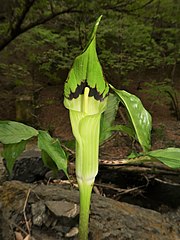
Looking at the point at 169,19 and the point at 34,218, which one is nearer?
the point at 34,218

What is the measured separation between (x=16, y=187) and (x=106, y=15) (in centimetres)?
391

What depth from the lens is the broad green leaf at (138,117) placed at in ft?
2.60

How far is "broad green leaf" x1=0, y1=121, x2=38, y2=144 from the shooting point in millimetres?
701

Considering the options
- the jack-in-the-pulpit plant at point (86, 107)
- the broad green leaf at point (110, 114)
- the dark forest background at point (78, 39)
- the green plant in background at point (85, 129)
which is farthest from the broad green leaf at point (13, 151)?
the dark forest background at point (78, 39)

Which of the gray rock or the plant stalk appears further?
the gray rock

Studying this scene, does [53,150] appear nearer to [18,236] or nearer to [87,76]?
[87,76]

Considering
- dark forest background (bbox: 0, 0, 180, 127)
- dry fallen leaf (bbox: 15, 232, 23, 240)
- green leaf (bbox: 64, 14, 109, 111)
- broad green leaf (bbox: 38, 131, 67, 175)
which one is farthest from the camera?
dark forest background (bbox: 0, 0, 180, 127)

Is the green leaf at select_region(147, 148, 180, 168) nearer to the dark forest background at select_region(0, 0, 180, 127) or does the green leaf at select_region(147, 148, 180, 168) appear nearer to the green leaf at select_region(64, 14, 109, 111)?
the green leaf at select_region(64, 14, 109, 111)

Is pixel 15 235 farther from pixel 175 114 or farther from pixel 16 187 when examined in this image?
pixel 175 114

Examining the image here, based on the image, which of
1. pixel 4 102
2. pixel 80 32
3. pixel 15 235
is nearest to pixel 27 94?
pixel 4 102

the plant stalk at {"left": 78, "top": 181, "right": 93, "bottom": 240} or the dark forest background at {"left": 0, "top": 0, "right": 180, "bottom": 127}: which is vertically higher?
the dark forest background at {"left": 0, "top": 0, "right": 180, "bottom": 127}

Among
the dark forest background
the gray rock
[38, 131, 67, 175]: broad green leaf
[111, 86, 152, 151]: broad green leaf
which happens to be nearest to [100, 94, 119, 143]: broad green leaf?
[111, 86, 152, 151]: broad green leaf

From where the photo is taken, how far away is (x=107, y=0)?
4.15 metres

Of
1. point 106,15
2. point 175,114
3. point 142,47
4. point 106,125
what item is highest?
point 106,15
